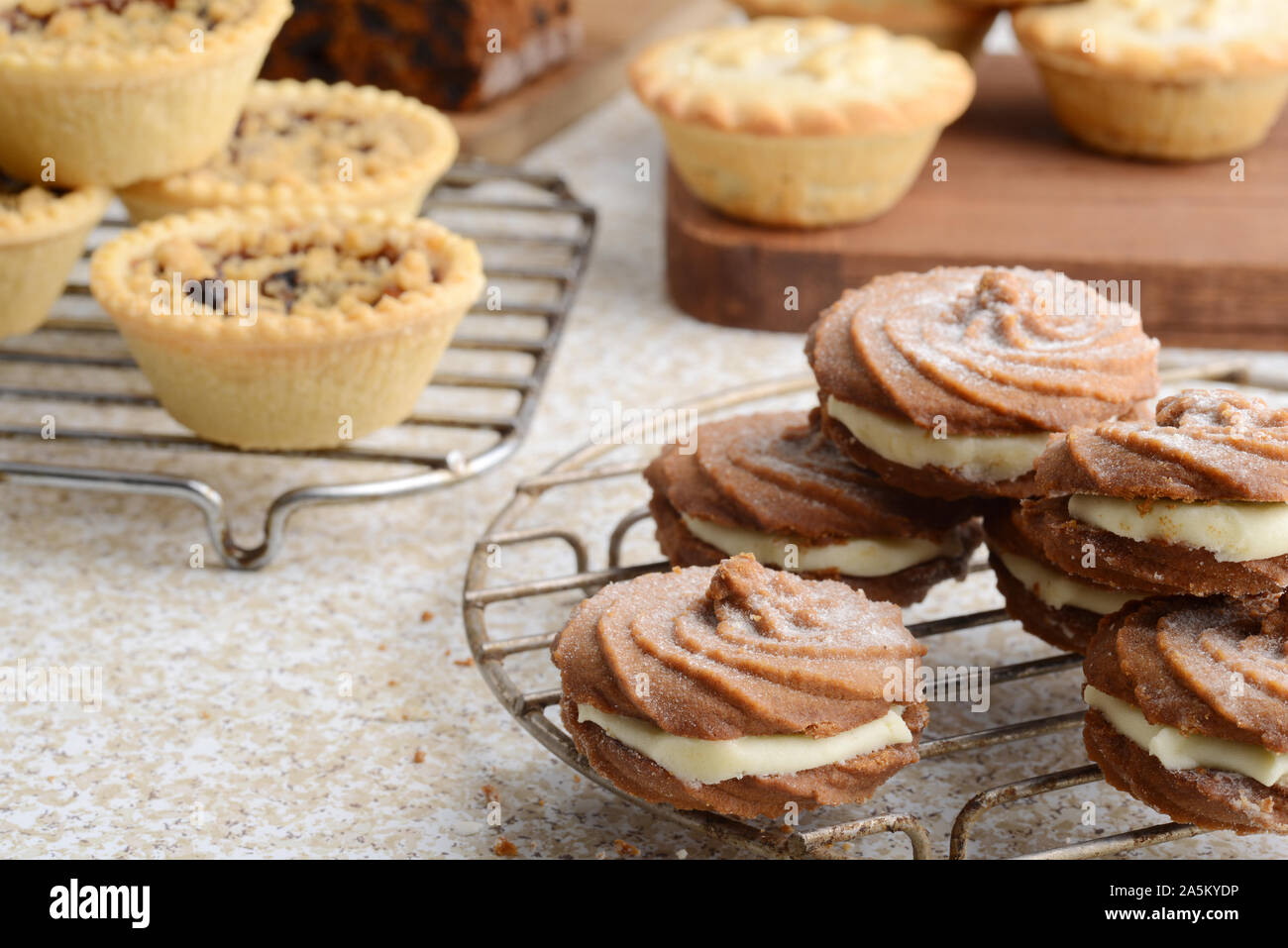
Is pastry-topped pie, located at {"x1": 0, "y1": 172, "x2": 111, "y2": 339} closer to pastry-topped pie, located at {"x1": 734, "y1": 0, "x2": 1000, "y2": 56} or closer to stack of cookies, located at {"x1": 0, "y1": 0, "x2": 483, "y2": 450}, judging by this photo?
stack of cookies, located at {"x1": 0, "y1": 0, "x2": 483, "y2": 450}

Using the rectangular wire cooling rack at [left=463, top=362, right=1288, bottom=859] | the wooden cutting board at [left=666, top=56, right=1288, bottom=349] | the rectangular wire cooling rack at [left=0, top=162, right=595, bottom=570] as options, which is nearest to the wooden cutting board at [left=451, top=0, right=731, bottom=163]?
the rectangular wire cooling rack at [left=0, top=162, right=595, bottom=570]

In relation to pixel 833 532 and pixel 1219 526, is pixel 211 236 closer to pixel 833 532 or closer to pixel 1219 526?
pixel 833 532

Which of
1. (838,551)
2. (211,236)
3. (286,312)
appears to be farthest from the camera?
(211,236)

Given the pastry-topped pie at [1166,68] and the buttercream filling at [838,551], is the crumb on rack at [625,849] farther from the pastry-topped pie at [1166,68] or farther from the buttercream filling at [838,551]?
the pastry-topped pie at [1166,68]

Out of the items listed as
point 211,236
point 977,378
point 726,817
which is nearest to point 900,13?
point 211,236

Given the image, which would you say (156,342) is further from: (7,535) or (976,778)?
(976,778)

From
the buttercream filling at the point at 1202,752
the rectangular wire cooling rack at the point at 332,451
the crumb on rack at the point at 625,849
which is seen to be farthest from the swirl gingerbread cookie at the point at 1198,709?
the rectangular wire cooling rack at the point at 332,451

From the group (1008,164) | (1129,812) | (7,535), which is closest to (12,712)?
(7,535)
